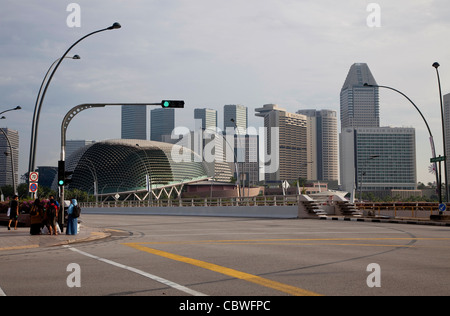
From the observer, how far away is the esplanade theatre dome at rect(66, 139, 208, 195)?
158875 millimetres

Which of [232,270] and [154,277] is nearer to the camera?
[154,277]

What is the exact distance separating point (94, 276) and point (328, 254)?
19.5 ft

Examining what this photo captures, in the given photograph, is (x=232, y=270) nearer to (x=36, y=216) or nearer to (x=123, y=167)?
(x=36, y=216)

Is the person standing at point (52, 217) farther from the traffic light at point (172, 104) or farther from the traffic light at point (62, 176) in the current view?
the traffic light at point (172, 104)

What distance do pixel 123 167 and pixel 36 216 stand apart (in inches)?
5627

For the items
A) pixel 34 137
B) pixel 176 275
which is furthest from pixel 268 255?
pixel 34 137

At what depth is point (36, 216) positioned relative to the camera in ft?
64.5

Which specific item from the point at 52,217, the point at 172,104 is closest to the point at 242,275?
the point at 52,217

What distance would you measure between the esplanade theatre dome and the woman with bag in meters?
132

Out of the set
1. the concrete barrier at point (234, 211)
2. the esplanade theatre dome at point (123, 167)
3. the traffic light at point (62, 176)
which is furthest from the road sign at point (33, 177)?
the esplanade theatre dome at point (123, 167)

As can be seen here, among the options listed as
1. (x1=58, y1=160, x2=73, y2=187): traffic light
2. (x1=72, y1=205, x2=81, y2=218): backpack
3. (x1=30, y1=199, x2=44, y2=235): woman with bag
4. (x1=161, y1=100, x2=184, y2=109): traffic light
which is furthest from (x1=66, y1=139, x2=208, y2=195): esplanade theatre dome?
(x1=72, y1=205, x2=81, y2=218): backpack

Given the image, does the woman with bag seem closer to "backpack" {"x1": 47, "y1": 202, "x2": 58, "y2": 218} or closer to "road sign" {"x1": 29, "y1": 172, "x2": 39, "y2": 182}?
"backpack" {"x1": 47, "y1": 202, "x2": 58, "y2": 218}

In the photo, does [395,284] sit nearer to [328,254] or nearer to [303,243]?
[328,254]

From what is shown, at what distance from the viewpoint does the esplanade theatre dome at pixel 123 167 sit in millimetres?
158875
